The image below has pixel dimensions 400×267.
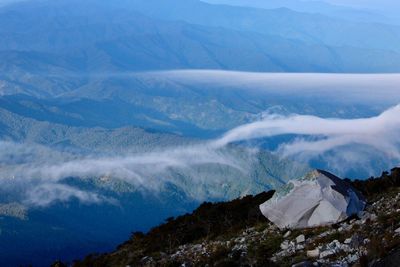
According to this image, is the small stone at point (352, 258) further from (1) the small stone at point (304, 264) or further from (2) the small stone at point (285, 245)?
(2) the small stone at point (285, 245)

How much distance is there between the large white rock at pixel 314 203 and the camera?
1955cm

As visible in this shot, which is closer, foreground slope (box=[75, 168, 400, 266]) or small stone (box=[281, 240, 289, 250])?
Result: foreground slope (box=[75, 168, 400, 266])

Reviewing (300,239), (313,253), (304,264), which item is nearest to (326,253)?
(313,253)

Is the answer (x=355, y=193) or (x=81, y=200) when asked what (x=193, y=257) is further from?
(x=81, y=200)

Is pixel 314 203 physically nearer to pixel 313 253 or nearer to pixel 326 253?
pixel 313 253

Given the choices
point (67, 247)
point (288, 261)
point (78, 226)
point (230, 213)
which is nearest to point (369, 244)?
point (288, 261)

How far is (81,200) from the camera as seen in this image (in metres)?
186

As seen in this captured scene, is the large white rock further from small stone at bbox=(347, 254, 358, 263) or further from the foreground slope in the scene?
small stone at bbox=(347, 254, 358, 263)

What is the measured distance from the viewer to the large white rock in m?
19.5

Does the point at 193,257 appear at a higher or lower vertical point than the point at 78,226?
higher

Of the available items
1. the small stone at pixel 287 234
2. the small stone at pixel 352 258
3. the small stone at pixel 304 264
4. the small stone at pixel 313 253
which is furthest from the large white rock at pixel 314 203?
the small stone at pixel 304 264

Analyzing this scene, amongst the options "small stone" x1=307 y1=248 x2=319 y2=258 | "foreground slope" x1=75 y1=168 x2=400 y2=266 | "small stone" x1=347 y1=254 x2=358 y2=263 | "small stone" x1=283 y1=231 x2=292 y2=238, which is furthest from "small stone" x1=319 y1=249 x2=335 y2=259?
"small stone" x1=283 y1=231 x2=292 y2=238

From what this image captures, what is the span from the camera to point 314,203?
19.9 metres

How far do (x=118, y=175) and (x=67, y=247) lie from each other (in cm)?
5598
